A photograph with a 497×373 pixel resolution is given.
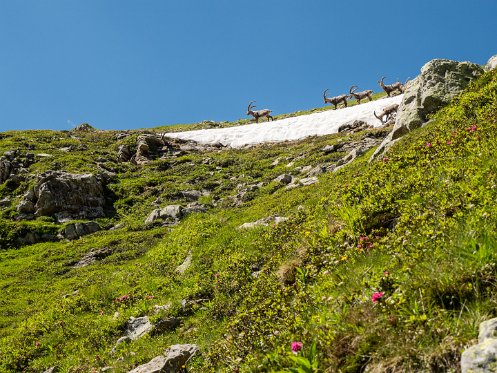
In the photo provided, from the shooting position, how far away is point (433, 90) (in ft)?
62.6

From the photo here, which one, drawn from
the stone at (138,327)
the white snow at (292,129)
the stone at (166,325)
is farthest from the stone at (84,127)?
the stone at (166,325)

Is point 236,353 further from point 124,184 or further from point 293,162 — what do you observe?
point 124,184

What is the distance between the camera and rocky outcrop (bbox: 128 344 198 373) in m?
8.32

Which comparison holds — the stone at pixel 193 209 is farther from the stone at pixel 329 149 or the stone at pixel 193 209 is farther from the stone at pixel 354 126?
the stone at pixel 354 126

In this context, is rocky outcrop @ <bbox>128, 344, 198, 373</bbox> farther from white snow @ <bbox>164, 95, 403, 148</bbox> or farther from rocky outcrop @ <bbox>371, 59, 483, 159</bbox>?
white snow @ <bbox>164, 95, 403, 148</bbox>

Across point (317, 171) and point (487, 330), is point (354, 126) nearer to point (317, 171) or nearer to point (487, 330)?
point (317, 171)

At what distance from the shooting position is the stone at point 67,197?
126 ft

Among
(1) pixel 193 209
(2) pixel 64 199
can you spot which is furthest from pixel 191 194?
(2) pixel 64 199

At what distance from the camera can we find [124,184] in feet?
155

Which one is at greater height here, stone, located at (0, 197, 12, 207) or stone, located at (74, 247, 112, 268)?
stone, located at (0, 197, 12, 207)

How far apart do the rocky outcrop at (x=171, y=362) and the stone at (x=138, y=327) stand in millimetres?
3523

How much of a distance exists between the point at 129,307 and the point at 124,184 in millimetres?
33941

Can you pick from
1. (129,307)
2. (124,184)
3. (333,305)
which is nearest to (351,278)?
(333,305)

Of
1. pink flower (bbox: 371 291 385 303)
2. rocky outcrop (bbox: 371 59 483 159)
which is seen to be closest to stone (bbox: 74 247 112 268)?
rocky outcrop (bbox: 371 59 483 159)
